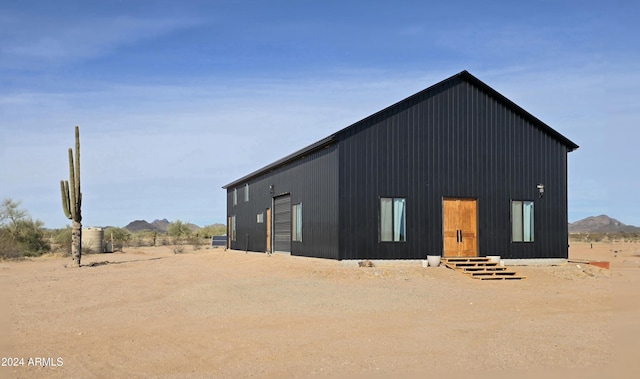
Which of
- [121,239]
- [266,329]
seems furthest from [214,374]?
[121,239]

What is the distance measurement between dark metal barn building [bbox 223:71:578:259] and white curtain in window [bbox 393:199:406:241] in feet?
0.12

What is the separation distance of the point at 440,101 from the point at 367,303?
11866 mm

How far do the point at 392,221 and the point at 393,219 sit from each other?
87 millimetres

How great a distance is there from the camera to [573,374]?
7707 mm

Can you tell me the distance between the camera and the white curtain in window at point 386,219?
870 inches

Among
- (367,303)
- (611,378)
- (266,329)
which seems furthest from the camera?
(367,303)

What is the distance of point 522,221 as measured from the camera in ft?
80.5

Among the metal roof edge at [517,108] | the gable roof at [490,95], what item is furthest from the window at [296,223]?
the metal roof edge at [517,108]

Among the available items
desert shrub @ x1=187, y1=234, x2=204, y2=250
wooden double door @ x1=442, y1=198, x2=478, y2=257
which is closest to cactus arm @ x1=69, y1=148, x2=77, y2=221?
wooden double door @ x1=442, y1=198, x2=478, y2=257

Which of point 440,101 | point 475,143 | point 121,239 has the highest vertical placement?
point 440,101

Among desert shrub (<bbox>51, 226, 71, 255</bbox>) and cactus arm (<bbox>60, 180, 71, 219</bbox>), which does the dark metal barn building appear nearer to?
cactus arm (<bbox>60, 180, 71, 219</bbox>)

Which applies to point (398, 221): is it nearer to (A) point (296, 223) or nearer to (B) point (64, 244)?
(A) point (296, 223)

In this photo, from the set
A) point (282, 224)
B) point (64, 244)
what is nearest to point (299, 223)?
point (282, 224)

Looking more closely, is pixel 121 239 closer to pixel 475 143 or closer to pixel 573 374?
pixel 475 143
